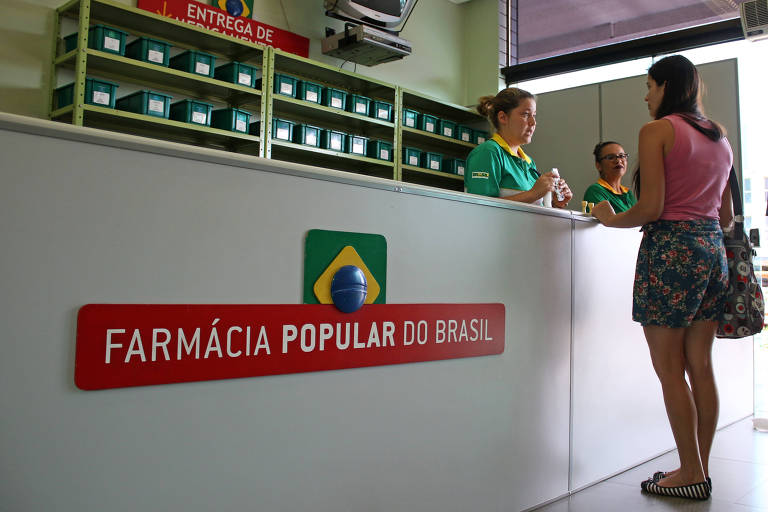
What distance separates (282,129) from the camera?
13.1ft

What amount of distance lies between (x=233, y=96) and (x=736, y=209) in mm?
3010

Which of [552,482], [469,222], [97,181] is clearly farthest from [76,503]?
[552,482]

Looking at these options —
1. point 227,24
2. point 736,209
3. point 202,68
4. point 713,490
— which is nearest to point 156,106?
point 202,68

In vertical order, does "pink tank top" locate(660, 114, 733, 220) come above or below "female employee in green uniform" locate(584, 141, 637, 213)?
below

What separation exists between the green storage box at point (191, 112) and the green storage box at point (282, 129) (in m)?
0.44

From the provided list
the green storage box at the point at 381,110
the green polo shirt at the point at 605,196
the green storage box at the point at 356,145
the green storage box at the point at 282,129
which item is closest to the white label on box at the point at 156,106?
the green storage box at the point at 282,129

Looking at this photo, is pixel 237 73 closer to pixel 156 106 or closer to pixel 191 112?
pixel 191 112

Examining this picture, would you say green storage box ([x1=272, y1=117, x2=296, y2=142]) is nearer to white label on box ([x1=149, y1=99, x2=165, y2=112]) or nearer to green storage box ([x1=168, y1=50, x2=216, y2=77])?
green storage box ([x1=168, y1=50, x2=216, y2=77])

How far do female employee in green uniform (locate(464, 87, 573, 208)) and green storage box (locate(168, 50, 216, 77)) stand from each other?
1.82 m

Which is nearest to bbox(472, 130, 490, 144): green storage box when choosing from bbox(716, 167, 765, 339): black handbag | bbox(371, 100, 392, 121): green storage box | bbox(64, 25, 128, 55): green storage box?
bbox(371, 100, 392, 121): green storage box

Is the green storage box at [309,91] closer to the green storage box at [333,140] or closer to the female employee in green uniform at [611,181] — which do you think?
the green storage box at [333,140]

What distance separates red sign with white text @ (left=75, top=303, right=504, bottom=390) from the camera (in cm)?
107

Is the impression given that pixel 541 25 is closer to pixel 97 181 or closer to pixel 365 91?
pixel 365 91

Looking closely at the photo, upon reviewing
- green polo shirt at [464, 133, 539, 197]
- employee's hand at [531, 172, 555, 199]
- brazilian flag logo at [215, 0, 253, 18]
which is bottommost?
employee's hand at [531, 172, 555, 199]
